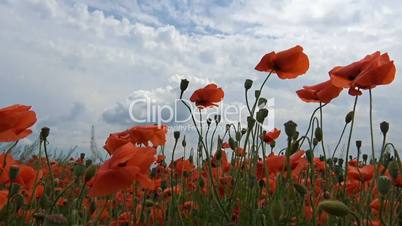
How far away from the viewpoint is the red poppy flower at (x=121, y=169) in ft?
4.25

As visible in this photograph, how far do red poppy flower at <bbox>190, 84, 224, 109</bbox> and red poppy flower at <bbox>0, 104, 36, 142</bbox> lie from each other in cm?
149

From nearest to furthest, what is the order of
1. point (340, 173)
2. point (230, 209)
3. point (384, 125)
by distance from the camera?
point (384, 125), point (230, 209), point (340, 173)

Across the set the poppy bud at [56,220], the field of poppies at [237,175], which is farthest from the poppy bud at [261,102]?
the poppy bud at [56,220]

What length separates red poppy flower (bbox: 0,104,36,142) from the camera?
1.53 metres

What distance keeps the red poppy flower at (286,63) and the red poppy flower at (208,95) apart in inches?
14.9

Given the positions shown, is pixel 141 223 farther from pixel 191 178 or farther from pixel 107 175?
pixel 191 178

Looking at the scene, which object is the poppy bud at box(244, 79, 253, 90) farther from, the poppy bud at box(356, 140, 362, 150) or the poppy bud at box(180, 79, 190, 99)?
the poppy bud at box(356, 140, 362, 150)

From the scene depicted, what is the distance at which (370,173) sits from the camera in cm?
245

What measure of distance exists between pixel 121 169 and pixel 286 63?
158cm

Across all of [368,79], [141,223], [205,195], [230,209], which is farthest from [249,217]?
[368,79]

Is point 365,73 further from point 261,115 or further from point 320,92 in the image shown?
point 261,115

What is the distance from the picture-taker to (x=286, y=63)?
2693 millimetres

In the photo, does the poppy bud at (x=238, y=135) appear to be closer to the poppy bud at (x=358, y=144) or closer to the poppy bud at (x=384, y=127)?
the poppy bud at (x=358, y=144)

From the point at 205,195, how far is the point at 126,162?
6.51 ft
